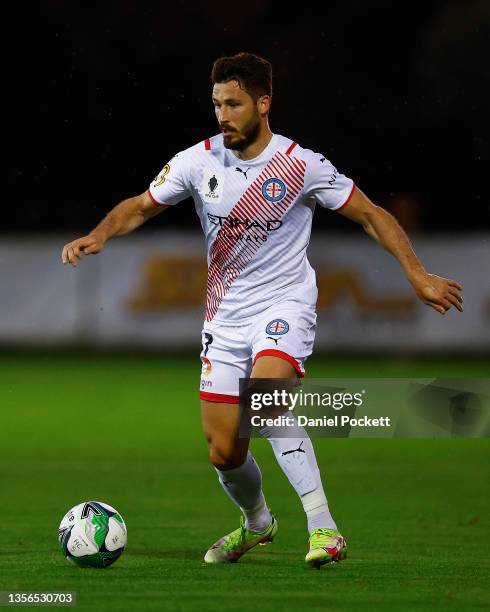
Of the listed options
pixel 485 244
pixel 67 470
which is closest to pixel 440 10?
pixel 485 244

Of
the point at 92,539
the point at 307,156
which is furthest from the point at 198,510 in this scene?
the point at 307,156

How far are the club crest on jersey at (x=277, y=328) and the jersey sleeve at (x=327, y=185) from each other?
606 millimetres

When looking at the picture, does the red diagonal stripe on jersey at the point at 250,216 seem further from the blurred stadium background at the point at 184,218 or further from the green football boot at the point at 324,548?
the blurred stadium background at the point at 184,218

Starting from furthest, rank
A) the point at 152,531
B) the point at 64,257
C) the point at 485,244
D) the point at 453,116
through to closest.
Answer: the point at 453,116 → the point at 485,244 → the point at 152,531 → the point at 64,257

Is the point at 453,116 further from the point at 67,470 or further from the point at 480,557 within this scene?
the point at 480,557

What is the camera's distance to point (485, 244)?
2464cm

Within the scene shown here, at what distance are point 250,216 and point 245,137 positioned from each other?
15.2 inches

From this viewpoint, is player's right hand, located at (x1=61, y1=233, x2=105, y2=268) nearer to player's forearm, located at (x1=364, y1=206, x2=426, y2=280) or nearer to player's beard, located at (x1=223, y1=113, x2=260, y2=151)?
player's beard, located at (x1=223, y1=113, x2=260, y2=151)

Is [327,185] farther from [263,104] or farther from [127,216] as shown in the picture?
[127,216]

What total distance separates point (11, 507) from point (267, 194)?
3.10 metres

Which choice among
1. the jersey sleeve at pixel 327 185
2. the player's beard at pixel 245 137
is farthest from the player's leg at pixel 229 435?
the player's beard at pixel 245 137

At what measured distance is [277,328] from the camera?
724 centimetres

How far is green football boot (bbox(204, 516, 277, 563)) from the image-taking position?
7.39m

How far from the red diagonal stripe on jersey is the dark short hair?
0.33m
